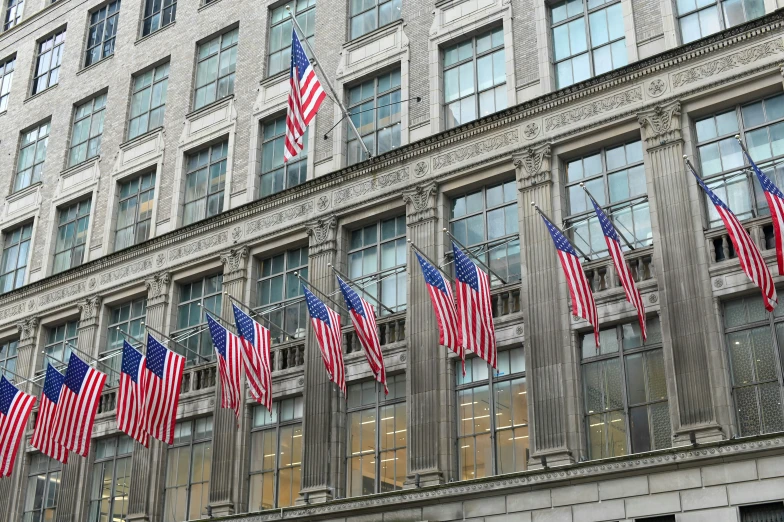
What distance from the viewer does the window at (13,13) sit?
48219 millimetres

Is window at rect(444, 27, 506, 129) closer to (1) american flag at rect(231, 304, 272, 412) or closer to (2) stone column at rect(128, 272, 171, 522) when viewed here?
(1) american flag at rect(231, 304, 272, 412)

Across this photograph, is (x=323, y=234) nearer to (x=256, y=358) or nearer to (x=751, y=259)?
(x=256, y=358)

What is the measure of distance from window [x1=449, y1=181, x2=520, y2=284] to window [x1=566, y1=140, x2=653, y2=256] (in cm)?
170

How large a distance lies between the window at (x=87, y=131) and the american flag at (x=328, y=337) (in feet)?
59.3

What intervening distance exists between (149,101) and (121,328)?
9.15 meters

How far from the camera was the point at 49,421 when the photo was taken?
28.8 metres

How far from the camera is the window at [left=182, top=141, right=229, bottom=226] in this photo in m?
34.3

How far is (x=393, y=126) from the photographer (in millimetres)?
30422

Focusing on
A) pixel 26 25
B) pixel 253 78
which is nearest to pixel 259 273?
pixel 253 78

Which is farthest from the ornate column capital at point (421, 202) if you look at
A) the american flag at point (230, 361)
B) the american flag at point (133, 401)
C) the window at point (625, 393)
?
the american flag at point (133, 401)

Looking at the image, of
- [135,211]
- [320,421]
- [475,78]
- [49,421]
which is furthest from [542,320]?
[135,211]

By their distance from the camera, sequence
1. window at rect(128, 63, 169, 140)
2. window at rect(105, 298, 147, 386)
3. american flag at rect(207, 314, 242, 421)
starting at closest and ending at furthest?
american flag at rect(207, 314, 242, 421) < window at rect(105, 298, 147, 386) < window at rect(128, 63, 169, 140)

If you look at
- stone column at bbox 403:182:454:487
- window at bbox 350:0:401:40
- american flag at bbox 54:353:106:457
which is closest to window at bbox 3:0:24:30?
window at bbox 350:0:401:40

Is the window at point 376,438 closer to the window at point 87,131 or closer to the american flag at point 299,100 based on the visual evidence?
the american flag at point 299,100
